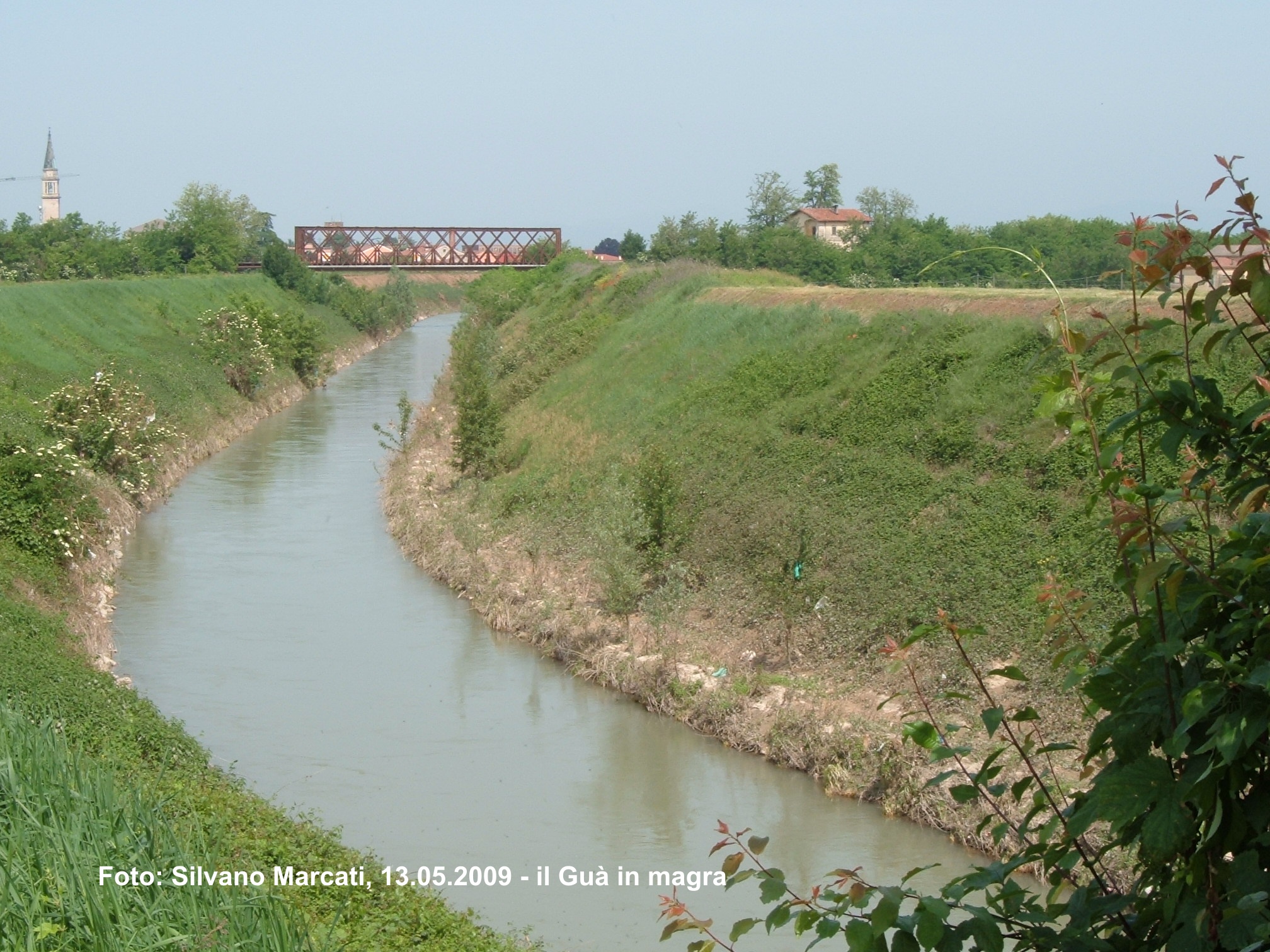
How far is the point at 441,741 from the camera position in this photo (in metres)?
12.8

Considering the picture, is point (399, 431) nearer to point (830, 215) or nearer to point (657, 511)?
point (657, 511)

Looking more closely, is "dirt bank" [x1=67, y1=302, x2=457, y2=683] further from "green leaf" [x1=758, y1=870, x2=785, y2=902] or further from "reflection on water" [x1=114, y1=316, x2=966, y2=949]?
"green leaf" [x1=758, y1=870, x2=785, y2=902]

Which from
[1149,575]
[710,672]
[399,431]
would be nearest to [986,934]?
[1149,575]

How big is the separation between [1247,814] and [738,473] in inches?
638

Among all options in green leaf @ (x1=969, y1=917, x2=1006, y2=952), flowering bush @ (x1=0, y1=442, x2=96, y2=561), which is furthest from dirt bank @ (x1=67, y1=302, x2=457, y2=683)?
green leaf @ (x1=969, y1=917, x2=1006, y2=952)

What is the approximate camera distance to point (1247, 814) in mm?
2459

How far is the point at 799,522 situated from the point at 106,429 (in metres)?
13.1

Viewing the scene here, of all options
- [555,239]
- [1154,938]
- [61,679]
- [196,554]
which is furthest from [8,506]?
[555,239]

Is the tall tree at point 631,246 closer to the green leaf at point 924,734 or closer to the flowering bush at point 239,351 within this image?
the flowering bush at point 239,351

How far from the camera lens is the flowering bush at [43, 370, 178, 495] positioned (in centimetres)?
2183

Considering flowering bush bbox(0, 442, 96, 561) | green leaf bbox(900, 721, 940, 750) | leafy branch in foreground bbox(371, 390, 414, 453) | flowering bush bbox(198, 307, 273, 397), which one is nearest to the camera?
green leaf bbox(900, 721, 940, 750)

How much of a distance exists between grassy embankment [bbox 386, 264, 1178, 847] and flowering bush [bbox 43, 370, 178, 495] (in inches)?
189

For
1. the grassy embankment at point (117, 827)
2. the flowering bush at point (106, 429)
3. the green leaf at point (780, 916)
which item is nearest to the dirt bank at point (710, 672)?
the grassy embankment at point (117, 827)

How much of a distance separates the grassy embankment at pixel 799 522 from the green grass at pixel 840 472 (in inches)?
1.6
